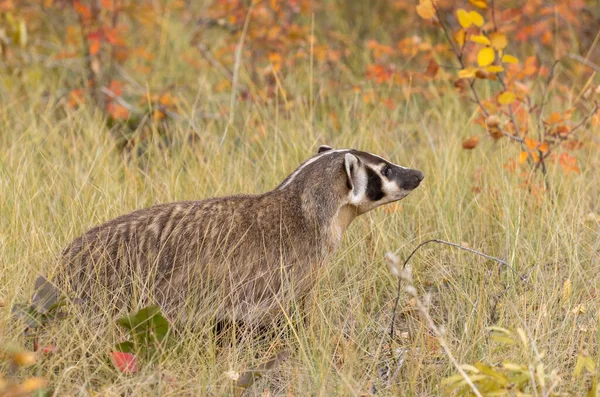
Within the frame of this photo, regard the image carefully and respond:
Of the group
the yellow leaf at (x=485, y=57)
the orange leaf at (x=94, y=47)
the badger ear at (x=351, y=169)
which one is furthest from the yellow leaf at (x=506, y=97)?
the orange leaf at (x=94, y=47)

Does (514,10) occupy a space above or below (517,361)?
above

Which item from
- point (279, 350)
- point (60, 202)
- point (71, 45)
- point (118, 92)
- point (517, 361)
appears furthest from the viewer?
point (71, 45)

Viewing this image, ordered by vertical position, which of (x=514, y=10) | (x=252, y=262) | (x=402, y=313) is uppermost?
(x=514, y=10)

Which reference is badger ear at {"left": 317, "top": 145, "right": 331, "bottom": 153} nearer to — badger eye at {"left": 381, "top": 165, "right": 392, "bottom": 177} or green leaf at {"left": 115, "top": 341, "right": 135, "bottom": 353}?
badger eye at {"left": 381, "top": 165, "right": 392, "bottom": 177}

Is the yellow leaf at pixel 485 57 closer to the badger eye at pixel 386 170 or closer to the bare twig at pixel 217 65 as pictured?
the badger eye at pixel 386 170

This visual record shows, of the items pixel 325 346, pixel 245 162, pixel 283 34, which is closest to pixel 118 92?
pixel 283 34

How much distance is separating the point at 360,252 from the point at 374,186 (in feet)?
2.30

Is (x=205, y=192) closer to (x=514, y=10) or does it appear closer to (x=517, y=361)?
(x=517, y=361)

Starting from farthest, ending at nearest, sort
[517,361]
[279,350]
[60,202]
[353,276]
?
1. [60,202]
2. [353,276]
3. [279,350]
4. [517,361]

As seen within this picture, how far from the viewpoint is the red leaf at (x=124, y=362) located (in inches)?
167

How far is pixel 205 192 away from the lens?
6559 mm

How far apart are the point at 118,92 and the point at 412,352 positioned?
566cm

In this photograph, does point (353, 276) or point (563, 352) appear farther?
point (353, 276)

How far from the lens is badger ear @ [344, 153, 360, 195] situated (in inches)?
205
